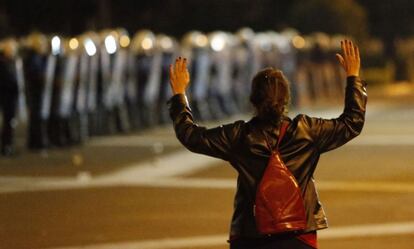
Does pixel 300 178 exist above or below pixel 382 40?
below

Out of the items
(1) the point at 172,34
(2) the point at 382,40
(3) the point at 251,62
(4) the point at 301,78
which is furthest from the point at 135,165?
(2) the point at 382,40

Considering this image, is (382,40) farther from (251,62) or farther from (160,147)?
(160,147)

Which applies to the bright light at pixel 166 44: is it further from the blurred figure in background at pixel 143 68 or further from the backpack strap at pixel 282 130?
the backpack strap at pixel 282 130

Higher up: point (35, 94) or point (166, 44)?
point (166, 44)

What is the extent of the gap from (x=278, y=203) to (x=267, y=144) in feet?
0.91

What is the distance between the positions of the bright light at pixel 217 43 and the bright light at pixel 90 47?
211 inches

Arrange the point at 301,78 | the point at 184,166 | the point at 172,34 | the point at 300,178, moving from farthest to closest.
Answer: the point at 172,34
the point at 301,78
the point at 184,166
the point at 300,178

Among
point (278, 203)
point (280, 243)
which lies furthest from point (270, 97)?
point (280, 243)

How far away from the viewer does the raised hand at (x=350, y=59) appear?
579cm

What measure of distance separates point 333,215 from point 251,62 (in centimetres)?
1832

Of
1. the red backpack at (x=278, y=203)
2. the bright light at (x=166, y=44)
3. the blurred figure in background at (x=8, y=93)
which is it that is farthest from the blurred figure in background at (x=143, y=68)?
the red backpack at (x=278, y=203)

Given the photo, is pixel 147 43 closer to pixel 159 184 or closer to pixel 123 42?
pixel 123 42

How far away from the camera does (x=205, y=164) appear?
60.4 ft

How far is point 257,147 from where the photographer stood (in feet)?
17.9
